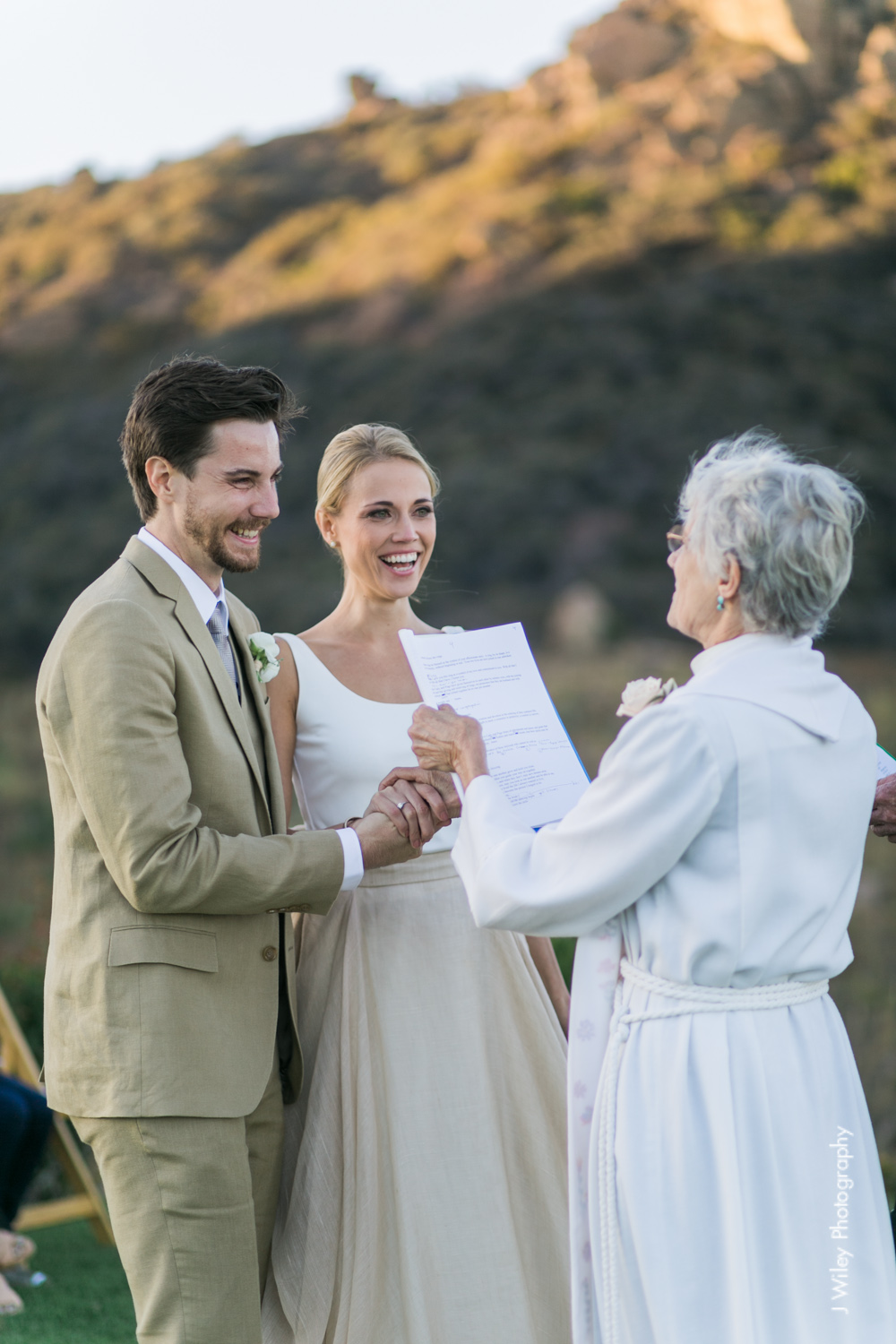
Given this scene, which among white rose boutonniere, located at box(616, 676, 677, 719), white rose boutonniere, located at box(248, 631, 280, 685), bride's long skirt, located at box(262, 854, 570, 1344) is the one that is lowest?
bride's long skirt, located at box(262, 854, 570, 1344)

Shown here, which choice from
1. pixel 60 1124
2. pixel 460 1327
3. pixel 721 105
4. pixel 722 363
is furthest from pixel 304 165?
pixel 460 1327

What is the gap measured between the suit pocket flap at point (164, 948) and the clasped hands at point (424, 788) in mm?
406

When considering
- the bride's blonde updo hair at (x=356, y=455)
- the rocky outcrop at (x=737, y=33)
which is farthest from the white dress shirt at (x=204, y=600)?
the rocky outcrop at (x=737, y=33)

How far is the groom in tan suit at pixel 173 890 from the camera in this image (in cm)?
242

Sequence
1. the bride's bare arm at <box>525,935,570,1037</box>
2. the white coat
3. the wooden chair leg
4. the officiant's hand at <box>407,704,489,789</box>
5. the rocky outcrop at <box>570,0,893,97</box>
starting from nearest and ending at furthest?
the white coat
the officiant's hand at <box>407,704,489,789</box>
the bride's bare arm at <box>525,935,570,1037</box>
the wooden chair leg
the rocky outcrop at <box>570,0,893,97</box>

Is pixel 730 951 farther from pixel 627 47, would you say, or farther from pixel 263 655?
pixel 627 47

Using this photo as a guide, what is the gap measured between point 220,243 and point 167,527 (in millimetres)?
27508

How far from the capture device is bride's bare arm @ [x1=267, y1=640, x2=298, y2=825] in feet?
10.5

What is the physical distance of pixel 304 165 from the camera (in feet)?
101

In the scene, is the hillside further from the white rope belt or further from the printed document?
the white rope belt

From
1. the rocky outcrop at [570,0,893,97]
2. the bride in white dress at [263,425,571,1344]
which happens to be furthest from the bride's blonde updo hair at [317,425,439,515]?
the rocky outcrop at [570,0,893,97]

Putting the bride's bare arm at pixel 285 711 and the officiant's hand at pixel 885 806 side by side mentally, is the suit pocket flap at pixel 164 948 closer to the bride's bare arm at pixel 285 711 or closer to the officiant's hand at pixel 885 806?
the bride's bare arm at pixel 285 711

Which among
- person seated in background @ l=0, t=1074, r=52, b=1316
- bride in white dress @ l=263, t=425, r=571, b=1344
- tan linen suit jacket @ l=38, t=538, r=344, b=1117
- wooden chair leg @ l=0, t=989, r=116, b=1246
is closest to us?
tan linen suit jacket @ l=38, t=538, r=344, b=1117

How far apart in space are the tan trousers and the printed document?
0.93 m
